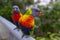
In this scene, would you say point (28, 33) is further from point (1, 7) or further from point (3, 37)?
point (1, 7)

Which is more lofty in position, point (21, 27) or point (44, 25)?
point (44, 25)

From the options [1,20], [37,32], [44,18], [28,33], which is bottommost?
[28,33]

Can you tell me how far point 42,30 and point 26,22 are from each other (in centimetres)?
177

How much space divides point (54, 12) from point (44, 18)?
0.55ft

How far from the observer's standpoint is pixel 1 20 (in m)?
1.34

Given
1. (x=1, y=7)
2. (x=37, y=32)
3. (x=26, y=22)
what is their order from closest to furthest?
(x=26, y=22), (x=37, y=32), (x=1, y=7)

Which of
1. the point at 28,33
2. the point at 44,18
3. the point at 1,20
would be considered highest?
the point at 44,18

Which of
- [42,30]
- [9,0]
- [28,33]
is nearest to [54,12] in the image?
[42,30]

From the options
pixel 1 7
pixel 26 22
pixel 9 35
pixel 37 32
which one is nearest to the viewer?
pixel 26 22

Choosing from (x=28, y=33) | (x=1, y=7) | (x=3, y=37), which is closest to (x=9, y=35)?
(x=3, y=37)

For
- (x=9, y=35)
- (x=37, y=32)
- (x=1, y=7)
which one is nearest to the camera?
(x=9, y=35)

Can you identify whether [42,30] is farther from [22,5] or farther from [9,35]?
[9,35]

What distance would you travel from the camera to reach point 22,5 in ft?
9.77

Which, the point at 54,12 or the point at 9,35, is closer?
the point at 9,35
